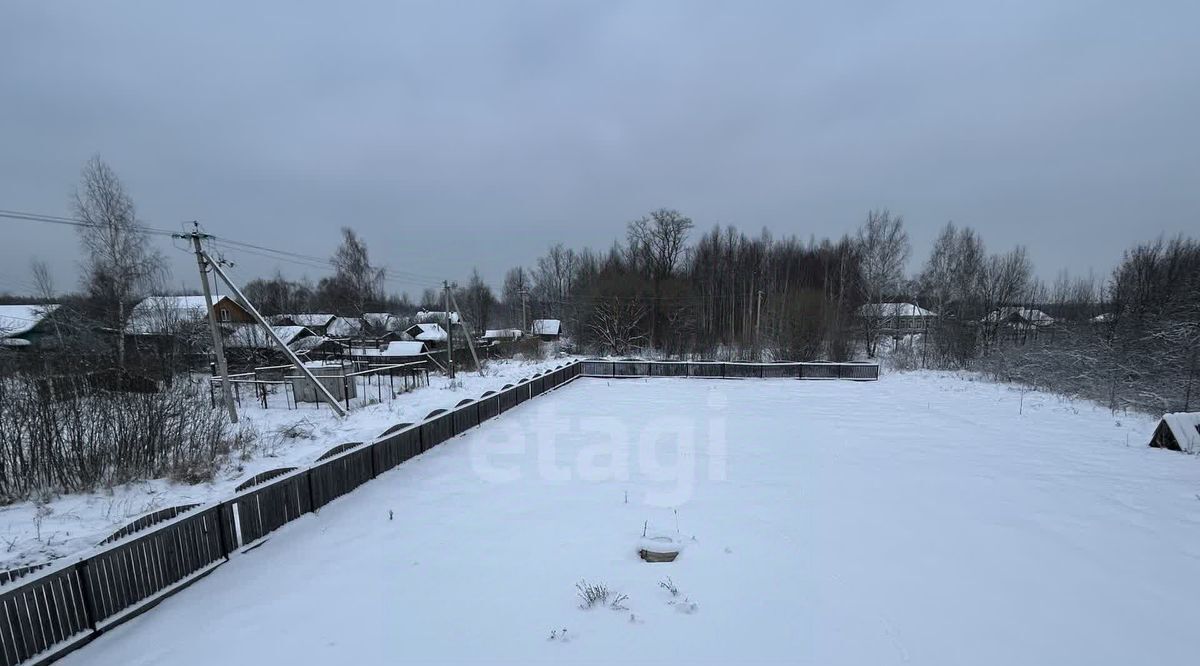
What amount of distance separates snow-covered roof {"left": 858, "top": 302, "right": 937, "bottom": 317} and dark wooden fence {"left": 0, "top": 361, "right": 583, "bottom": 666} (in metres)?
33.0

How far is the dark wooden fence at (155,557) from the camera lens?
3.43m

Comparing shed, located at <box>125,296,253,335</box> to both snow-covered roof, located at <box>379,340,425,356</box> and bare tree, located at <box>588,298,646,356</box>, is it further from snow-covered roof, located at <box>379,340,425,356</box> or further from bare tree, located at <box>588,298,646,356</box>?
bare tree, located at <box>588,298,646,356</box>

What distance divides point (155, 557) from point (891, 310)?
126ft

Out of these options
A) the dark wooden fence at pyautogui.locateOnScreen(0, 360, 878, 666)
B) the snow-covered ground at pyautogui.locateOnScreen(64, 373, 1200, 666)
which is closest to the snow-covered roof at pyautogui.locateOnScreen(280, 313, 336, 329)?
the snow-covered ground at pyautogui.locateOnScreen(64, 373, 1200, 666)

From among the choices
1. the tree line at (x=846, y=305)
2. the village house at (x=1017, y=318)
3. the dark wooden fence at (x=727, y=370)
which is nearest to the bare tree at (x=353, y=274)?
the tree line at (x=846, y=305)

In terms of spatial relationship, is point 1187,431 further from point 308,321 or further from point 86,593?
point 308,321

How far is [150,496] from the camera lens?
689 cm

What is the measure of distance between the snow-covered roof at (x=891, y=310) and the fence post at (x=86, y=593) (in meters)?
35.7

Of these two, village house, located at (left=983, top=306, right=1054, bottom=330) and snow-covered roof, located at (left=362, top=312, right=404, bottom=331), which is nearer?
village house, located at (left=983, top=306, right=1054, bottom=330)

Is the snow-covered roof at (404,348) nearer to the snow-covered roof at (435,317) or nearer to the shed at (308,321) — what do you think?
the shed at (308,321)

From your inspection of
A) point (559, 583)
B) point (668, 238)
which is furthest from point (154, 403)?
point (668, 238)

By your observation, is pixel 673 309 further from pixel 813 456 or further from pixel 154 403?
pixel 154 403

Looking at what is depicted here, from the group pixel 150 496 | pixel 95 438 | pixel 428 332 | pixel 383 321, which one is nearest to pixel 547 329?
pixel 428 332

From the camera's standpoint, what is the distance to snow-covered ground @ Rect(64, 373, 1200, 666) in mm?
3873
